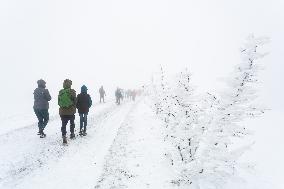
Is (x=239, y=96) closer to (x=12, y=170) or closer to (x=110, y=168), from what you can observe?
(x=110, y=168)

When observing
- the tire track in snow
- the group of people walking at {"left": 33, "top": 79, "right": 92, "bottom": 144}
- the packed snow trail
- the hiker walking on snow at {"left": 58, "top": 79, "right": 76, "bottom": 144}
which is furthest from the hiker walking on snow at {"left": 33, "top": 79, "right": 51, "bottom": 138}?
the tire track in snow

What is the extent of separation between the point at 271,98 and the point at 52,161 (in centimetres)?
9934

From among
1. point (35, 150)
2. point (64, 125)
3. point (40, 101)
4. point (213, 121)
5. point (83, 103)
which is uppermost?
point (213, 121)

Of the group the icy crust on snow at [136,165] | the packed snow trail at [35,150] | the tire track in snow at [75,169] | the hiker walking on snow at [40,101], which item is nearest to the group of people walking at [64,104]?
the hiker walking on snow at [40,101]

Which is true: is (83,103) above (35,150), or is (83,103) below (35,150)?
above

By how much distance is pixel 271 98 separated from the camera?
338ft

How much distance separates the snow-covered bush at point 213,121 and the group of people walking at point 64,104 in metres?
5.07

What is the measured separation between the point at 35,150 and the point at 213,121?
A: 5669 millimetres

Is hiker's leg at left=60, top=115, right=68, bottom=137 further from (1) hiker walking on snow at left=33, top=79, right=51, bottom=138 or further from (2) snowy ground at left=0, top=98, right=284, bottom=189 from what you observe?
(1) hiker walking on snow at left=33, top=79, right=51, bottom=138

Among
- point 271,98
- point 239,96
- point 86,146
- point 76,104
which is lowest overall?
point 271,98

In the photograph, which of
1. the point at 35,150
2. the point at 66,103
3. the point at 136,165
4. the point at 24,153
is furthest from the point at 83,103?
the point at 136,165

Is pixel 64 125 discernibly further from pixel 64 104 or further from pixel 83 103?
pixel 83 103

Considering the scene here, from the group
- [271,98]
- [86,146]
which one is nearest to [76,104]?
[86,146]

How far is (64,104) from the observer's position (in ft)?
43.3
